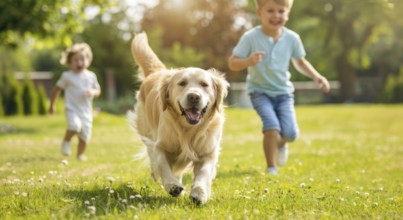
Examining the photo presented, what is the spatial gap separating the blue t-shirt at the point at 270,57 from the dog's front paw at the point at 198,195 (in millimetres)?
2920

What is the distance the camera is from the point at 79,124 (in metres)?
8.93

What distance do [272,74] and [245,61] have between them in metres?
0.88

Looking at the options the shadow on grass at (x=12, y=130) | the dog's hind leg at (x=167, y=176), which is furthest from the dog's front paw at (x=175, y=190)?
the shadow on grass at (x=12, y=130)

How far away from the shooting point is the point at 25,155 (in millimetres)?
9070

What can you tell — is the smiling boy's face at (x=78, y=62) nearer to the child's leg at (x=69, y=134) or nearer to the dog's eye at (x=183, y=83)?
the child's leg at (x=69, y=134)

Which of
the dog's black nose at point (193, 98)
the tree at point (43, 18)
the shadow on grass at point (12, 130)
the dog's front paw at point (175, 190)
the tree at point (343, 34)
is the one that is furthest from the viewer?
the tree at point (343, 34)

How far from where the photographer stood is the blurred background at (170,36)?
18672 millimetres

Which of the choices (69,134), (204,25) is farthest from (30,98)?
(204,25)

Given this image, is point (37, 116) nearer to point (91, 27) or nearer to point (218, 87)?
point (91, 27)

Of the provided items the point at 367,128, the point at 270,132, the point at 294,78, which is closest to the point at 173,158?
the point at 270,132

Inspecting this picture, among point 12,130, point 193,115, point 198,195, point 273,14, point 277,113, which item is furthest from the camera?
point 12,130

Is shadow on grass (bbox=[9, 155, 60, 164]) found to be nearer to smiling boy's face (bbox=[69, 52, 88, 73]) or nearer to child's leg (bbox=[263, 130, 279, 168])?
smiling boy's face (bbox=[69, 52, 88, 73])

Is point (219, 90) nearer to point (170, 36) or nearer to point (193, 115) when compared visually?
point (193, 115)

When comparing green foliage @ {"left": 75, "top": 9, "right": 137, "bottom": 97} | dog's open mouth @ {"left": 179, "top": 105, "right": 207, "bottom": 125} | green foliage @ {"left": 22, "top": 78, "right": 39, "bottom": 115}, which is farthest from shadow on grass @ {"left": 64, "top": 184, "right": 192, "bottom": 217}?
green foliage @ {"left": 75, "top": 9, "right": 137, "bottom": 97}
